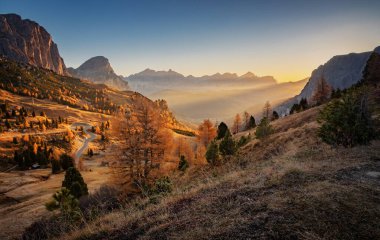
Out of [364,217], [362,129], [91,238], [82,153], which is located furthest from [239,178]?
[82,153]

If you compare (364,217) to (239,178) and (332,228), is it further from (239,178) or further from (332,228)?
(239,178)

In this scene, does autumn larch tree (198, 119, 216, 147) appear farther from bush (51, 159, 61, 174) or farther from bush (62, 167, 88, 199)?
bush (51, 159, 61, 174)

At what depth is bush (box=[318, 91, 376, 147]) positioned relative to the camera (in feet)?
36.9

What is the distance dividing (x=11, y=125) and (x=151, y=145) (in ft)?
479

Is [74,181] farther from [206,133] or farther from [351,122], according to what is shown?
[206,133]

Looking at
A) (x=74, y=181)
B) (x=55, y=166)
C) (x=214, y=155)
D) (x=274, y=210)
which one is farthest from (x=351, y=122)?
(x=55, y=166)

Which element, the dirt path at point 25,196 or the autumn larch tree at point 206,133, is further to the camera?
the autumn larch tree at point 206,133

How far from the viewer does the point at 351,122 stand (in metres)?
11.5

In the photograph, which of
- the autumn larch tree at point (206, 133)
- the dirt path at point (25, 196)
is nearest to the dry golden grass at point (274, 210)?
the dirt path at point (25, 196)

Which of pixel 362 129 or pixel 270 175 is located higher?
pixel 362 129

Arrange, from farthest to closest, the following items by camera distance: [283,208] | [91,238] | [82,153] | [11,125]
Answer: [11,125]
[82,153]
[91,238]
[283,208]

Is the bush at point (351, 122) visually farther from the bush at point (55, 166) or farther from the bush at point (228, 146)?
the bush at point (55, 166)

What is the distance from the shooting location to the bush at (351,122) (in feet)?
36.9

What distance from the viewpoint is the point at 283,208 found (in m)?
4.71
